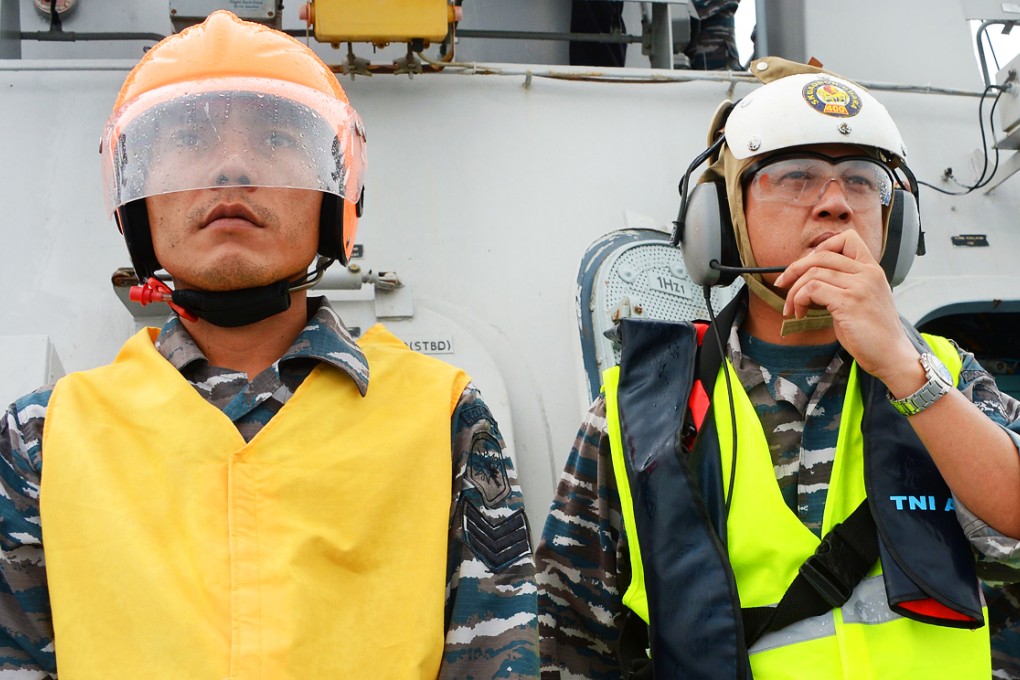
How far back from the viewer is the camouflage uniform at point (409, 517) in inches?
65.6

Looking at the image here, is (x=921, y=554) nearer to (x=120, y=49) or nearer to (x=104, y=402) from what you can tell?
(x=104, y=402)

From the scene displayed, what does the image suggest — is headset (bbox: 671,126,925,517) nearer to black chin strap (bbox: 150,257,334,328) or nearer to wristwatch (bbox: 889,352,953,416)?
wristwatch (bbox: 889,352,953,416)

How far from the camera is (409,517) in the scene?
174 cm

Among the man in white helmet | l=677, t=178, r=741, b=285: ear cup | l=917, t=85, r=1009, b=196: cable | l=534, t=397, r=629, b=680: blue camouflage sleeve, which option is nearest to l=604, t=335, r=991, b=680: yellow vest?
the man in white helmet

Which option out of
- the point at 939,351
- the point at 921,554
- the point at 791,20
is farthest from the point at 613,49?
the point at 921,554

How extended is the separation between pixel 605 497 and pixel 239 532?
72 centimetres

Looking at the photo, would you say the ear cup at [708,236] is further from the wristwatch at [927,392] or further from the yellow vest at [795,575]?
the wristwatch at [927,392]

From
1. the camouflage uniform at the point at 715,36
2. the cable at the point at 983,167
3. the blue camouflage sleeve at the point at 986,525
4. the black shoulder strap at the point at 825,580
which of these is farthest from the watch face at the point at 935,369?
the camouflage uniform at the point at 715,36

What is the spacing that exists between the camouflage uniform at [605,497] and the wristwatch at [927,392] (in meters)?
0.21

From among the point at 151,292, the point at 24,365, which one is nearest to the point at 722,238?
the point at 151,292

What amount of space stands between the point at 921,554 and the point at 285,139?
113cm

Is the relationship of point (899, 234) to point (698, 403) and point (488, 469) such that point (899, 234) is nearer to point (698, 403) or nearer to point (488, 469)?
point (698, 403)

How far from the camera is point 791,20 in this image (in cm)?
419

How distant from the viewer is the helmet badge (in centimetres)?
214
